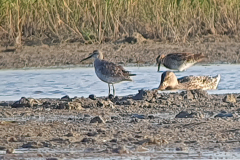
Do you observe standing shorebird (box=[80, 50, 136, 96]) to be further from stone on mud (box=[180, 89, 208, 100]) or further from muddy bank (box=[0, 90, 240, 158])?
stone on mud (box=[180, 89, 208, 100])

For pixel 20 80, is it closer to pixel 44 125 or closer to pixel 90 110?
pixel 90 110

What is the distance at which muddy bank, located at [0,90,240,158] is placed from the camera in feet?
19.5

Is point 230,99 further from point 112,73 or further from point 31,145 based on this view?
point 31,145

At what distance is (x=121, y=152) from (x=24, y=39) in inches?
455

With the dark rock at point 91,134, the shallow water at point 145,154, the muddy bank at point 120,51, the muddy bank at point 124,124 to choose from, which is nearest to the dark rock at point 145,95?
the muddy bank at point 124,124

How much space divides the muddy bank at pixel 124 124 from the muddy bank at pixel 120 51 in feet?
18.5

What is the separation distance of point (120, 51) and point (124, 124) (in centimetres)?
913

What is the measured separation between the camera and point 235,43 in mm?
16984

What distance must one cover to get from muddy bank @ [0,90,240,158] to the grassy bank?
7.01 meters

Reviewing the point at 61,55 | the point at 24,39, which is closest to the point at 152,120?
the point at 61,55

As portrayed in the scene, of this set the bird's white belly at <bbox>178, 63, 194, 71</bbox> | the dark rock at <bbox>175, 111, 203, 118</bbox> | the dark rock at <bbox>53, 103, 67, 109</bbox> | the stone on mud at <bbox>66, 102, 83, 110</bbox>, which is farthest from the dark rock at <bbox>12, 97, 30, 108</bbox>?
the bird's white belly at <bbox>178, 63, 194, 71</bbox>

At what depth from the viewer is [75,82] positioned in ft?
41.0

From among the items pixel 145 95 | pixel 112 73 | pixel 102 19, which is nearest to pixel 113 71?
pixel 112 73

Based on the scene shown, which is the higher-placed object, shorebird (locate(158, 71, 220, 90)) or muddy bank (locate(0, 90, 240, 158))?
muddy bank (locate(0, 90, 240, 158))
